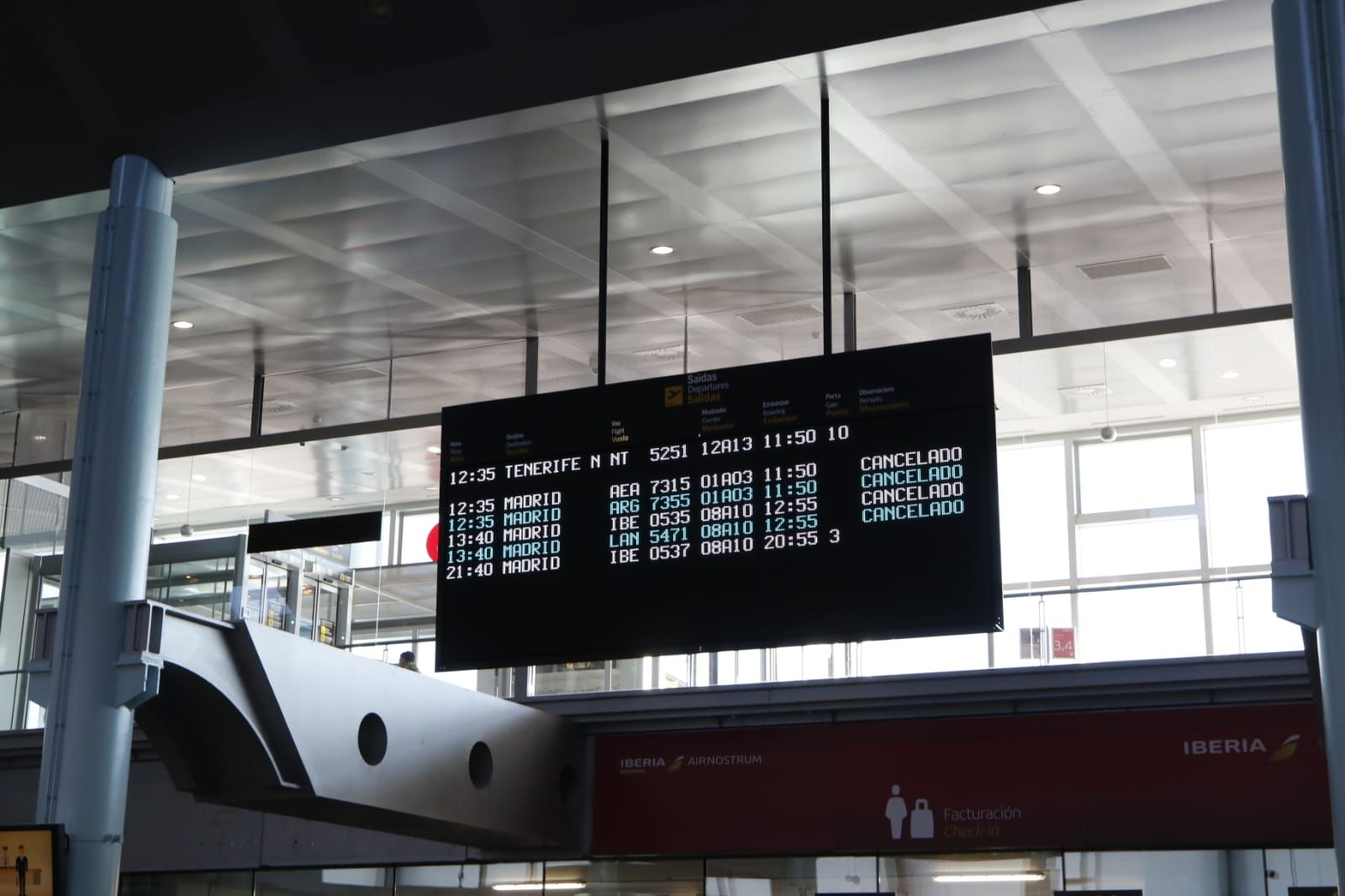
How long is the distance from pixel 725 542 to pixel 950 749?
3.19 meters

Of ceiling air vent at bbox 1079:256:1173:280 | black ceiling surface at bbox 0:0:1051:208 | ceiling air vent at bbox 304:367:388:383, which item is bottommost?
ceiling air vent at bbox 304:367:388:383

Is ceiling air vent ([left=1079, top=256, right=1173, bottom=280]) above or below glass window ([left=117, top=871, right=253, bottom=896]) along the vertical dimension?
above

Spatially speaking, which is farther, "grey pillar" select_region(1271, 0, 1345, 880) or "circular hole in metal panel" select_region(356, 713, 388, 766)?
"circular hole in metal panel" select_region(356, 713, 388, 766)

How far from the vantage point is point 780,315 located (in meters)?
14.2

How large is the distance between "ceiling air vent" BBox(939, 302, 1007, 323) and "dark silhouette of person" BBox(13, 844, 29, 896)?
27.5 feet

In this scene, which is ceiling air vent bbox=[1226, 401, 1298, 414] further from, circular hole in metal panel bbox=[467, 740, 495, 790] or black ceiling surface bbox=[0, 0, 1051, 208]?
circular hole in metal panel bbox=[467, 740, 495, 790]

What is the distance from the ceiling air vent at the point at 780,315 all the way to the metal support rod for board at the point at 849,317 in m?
0.25

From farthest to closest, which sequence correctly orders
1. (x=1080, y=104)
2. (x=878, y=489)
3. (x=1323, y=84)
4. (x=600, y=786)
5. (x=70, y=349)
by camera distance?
(x=70, y=349), (x=600, y=786), (x=1080, y=104), (x=878, y=489), (x=1323, y=84)

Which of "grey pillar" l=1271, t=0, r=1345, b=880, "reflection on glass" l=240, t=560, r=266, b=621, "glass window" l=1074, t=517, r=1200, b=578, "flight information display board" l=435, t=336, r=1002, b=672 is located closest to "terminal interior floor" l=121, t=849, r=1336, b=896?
"reflection on glass" l=240, t=560, r=266, b=621

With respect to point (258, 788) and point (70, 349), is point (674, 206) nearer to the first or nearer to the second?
point (258, 788)

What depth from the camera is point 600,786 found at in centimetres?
1323

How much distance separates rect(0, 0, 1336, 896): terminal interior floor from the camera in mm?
10578

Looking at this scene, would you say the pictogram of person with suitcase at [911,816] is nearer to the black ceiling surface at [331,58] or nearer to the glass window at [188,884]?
the black ceiling surface at [331,58]

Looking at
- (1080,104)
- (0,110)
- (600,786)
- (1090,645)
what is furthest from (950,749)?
(0,110)
